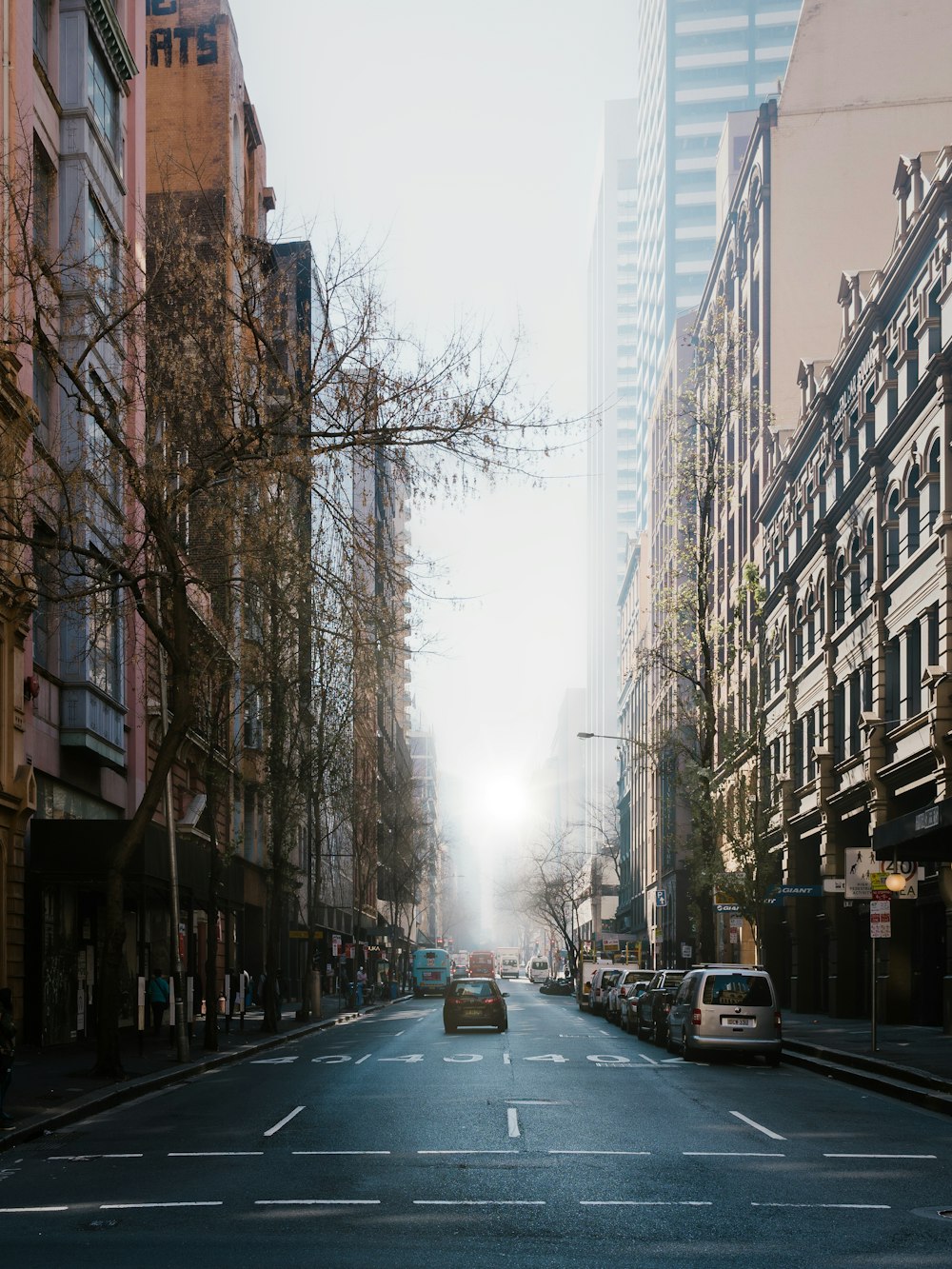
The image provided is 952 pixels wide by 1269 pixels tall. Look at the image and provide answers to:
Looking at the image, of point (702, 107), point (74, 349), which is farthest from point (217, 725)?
point (702, 107)

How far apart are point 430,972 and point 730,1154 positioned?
3068 inches

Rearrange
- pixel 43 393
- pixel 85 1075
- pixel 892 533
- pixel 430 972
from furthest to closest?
pixel 430 972
pixel 892 533
pixel 43 393
pixel 85 1075

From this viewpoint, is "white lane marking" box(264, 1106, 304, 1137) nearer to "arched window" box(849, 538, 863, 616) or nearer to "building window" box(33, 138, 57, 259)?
"building window" box(33, 138, 57, 259)

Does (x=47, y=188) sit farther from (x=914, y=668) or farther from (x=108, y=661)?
(x=914, y=668)

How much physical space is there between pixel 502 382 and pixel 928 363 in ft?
58.5

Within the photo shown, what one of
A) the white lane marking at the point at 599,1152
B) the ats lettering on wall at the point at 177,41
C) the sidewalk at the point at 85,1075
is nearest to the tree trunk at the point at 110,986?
the sidewalk at the point at 85,1075

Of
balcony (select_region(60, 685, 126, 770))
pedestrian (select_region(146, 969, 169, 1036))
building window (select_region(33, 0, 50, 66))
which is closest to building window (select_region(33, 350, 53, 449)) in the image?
balcony (select_region(60, 685, 126, 770))

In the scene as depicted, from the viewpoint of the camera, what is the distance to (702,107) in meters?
147

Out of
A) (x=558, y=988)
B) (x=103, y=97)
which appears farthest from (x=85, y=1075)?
(x=558, y=988)

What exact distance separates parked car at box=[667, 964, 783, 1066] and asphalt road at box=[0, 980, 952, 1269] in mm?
4061

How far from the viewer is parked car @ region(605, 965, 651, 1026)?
151 feet

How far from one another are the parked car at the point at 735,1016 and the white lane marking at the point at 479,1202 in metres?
17.2

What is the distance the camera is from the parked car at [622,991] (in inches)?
1809

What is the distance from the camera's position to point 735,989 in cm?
2964
